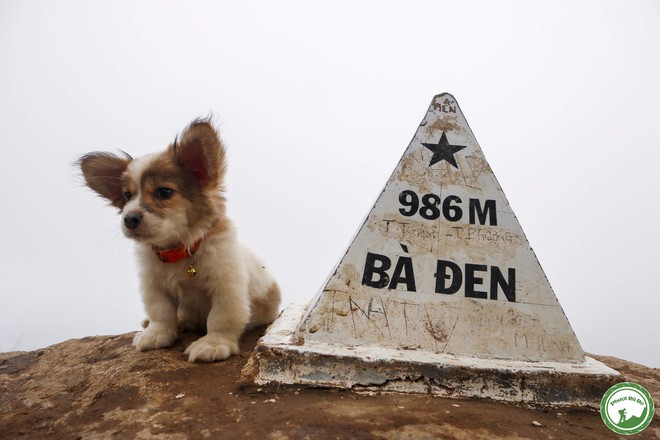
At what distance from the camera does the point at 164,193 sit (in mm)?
2955

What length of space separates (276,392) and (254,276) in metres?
1.37

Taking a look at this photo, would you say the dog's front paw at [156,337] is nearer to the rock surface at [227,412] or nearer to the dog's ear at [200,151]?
the rock surface at [227,412]

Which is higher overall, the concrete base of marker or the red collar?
the red collar

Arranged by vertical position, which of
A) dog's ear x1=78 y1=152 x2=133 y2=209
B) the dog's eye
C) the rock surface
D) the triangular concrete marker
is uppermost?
dog's ear x1=78 y1=152 x2=133 y2=209

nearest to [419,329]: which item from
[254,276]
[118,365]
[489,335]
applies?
[489,335]

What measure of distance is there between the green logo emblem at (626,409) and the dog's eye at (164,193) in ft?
9.64

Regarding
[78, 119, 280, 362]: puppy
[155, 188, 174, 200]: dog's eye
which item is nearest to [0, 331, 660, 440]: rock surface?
[78, 119, 280, 362]: puppy

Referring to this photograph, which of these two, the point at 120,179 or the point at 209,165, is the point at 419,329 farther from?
the point at 120,179

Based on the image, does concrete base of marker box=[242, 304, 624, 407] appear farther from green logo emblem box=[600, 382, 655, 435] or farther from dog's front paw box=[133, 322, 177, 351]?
dog's front paw box=[133, 322, 177, 351]

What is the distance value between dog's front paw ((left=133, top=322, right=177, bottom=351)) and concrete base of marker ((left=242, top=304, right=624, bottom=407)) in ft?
3.46

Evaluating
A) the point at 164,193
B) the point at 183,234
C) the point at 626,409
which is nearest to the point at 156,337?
the point at 183,234

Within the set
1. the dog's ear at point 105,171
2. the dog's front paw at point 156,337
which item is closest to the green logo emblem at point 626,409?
the dog's front paw at point 156,337

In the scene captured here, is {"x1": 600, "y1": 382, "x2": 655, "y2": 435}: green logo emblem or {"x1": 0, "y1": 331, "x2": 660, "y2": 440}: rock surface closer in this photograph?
{"x1": 0, "y1": 331, "x2": 660, "y2": 440}: rock surface

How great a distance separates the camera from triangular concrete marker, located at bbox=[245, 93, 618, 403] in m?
2.41
